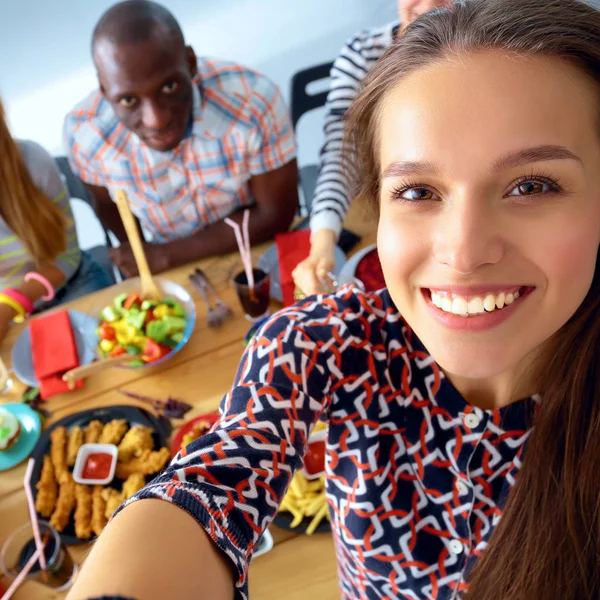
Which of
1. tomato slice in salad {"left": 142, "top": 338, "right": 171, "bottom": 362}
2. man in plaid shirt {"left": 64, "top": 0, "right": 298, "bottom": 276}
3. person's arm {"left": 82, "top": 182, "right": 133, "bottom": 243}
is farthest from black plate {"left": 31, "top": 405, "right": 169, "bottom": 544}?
person's arm {"left": 82, "top": 182, "right": 133, "bottom": 243}

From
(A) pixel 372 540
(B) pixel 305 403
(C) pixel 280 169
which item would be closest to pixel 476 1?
(B) pixel 305 403

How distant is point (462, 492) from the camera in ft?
2.39

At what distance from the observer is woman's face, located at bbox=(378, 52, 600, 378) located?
1.67 ft

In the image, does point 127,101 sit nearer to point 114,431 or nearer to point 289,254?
point 289,254

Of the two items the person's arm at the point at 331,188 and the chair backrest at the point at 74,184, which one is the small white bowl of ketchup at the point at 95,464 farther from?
the chair backrest at the point at 74,184

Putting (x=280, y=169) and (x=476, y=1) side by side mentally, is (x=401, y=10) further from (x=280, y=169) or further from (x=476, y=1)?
(x=476, y=1)

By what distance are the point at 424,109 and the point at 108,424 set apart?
920 mm

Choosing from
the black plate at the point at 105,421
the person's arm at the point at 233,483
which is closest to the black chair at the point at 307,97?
the black plate at the point at 105,421

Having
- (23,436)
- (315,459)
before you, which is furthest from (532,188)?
(23,436)

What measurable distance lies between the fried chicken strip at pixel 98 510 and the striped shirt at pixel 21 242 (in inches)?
36.5

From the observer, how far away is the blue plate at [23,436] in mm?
1102

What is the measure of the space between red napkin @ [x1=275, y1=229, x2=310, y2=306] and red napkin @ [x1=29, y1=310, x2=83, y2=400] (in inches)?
21.5

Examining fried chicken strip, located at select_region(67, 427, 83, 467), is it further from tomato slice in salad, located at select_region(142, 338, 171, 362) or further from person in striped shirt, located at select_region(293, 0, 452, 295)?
person in striped shirt, located at select_region(293, 0, 452, 295)

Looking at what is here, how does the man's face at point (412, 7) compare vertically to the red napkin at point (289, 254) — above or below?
above
